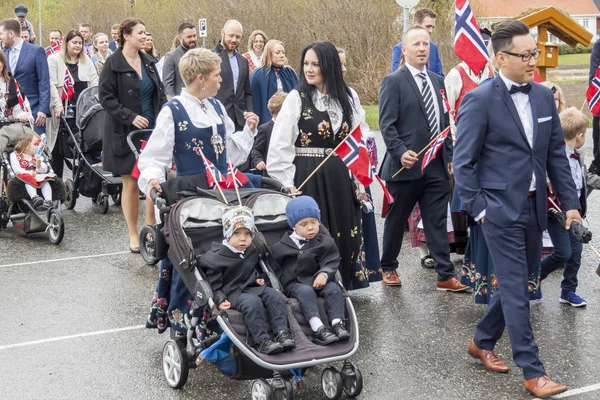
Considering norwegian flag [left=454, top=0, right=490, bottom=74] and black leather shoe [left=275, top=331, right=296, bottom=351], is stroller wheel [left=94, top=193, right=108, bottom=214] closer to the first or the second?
norwegian flag [left=454, top=0, right=490, bottom=74]

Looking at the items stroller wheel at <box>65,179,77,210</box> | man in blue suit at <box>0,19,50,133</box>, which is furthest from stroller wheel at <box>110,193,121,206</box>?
man in blue suit at <box>0,19,50,133</box>

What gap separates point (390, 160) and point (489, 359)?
228 centimetres

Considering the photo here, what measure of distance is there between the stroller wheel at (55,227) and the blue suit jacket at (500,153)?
5.30 m

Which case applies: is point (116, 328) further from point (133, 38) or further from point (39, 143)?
point (39, 143)

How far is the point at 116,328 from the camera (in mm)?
6738

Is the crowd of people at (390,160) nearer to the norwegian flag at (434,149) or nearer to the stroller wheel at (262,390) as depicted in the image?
the norwegian flag at (434,149)

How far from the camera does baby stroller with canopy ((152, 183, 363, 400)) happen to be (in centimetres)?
495

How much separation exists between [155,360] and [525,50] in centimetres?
296

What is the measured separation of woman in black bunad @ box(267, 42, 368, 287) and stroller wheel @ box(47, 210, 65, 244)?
3.61 meters

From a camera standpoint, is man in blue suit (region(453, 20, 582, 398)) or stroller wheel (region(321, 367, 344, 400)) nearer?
stroller wheel (region(321, 367, 344, 400))

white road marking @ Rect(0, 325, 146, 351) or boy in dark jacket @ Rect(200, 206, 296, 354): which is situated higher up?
boy in dark jacket @ Rect(200, 206, 296, 354)

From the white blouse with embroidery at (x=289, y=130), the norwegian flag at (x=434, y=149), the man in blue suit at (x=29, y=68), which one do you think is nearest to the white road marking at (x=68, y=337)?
the white blouse with embroidery at (x=289, y=130)

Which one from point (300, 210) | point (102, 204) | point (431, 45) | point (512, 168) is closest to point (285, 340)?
point (300, 210)

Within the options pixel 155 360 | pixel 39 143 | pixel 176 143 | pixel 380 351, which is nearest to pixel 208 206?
pixel 176 143
